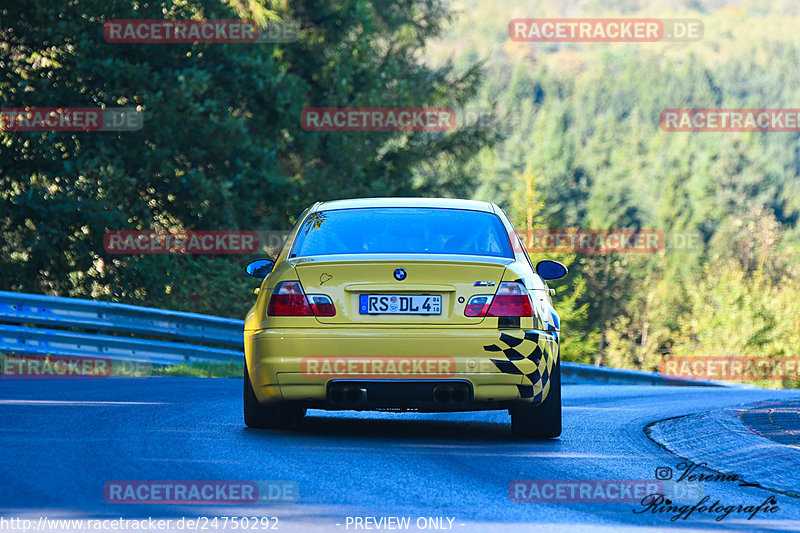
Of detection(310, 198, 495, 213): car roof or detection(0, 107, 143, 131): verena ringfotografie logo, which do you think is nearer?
detection(310, 198, 495, 213): car roof

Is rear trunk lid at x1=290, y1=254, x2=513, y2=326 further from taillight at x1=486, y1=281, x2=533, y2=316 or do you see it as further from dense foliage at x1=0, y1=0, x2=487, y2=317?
dense foliage at x1=0, y1=0, x2=487, y2=317

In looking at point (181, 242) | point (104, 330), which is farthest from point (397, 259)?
point (181, 242)

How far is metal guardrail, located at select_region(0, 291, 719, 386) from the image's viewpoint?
1534 cm

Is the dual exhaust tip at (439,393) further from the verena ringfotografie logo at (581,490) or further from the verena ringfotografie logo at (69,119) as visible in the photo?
the verena ringfotografie logo at (69,119)

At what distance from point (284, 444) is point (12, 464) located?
1.85 meters

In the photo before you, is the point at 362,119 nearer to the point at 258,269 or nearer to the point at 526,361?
the point at 258,269

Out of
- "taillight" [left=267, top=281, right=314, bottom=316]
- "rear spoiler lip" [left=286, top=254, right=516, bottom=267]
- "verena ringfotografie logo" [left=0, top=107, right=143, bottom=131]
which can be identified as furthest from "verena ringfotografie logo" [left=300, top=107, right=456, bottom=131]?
"taillight" [left=267, top=281, right=314, bottom=316]

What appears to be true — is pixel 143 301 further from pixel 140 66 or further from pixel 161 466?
pixel 161 466

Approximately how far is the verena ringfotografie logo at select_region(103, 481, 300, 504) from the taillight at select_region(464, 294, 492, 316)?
206 cm

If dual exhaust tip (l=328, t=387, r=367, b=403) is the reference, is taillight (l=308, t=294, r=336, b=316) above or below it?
above

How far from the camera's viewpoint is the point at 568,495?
6.50m

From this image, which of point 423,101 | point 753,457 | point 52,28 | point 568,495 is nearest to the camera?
point 568,495

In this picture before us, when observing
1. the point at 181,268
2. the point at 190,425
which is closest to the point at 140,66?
the point at 181,268

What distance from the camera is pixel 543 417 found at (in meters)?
8.61
